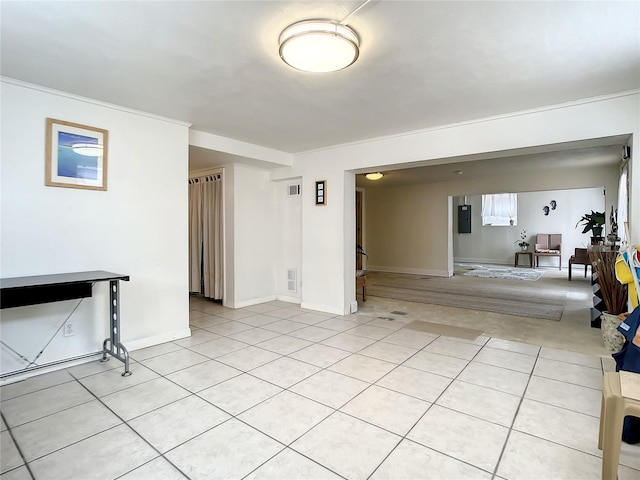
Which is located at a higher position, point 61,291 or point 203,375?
point 61,291

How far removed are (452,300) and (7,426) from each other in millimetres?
5580

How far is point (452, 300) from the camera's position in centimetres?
568

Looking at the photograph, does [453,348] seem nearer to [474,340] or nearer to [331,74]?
[474,340]

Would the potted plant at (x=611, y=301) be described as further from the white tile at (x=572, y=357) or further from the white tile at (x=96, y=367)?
the white tile at (x=96, y=367)

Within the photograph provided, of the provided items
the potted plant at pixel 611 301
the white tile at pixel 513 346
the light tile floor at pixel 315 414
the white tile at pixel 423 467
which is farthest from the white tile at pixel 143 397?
the potted plant at pixel 611 301

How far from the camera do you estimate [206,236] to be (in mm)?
5688

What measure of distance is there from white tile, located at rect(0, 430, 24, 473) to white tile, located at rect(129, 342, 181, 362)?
3.89ft

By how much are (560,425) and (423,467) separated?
3.37 ft

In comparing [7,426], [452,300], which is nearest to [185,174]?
[7,426]

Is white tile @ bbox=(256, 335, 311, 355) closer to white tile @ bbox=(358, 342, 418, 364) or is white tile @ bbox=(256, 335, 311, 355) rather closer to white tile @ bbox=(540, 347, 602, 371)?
white tile @ bbox=(358, 342, 418, 364)

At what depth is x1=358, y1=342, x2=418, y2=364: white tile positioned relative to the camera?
312 centimetres

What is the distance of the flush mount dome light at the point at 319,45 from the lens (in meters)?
1.90

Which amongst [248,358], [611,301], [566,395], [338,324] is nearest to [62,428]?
[248,358]

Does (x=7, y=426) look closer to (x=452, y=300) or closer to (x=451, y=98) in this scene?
(x=451, y=98)
